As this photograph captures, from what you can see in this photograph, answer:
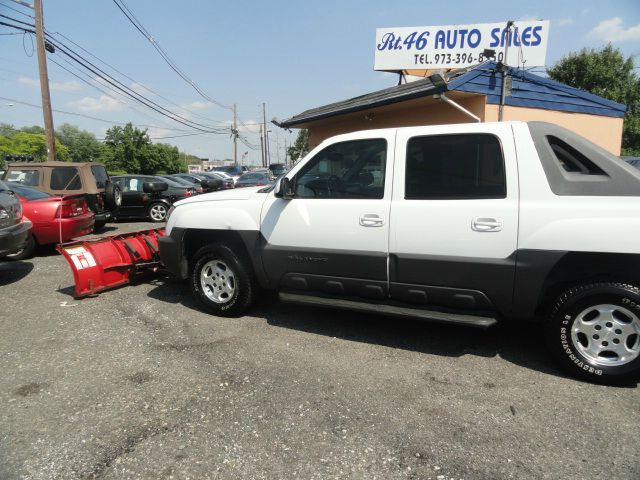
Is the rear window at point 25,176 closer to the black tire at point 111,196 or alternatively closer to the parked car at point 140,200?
the black tire at point 111,196

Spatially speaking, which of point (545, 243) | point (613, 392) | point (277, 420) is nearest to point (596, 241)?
point (545, 243)

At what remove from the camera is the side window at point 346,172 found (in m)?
3.92

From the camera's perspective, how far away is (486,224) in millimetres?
3432

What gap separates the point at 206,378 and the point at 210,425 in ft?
2.10

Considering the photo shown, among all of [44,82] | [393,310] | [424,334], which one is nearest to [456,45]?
[424,334]

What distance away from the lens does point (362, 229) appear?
3859 mm

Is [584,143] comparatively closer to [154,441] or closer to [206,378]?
[206,378]

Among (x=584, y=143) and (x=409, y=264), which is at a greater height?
(x=584, y=143)

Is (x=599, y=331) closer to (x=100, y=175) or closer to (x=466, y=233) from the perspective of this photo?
(x=466, y=233)

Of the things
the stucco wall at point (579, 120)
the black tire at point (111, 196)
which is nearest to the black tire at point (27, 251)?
the black tire at point (111, 196)

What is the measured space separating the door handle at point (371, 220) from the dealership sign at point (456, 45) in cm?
849

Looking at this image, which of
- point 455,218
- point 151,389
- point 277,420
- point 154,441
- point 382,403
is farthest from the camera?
point 455,218

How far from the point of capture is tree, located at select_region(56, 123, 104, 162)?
3435 inches

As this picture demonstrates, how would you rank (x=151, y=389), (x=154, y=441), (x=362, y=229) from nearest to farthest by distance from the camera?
(x=154, y=441) < (x=151, y=389) < (x=362, y=229)
